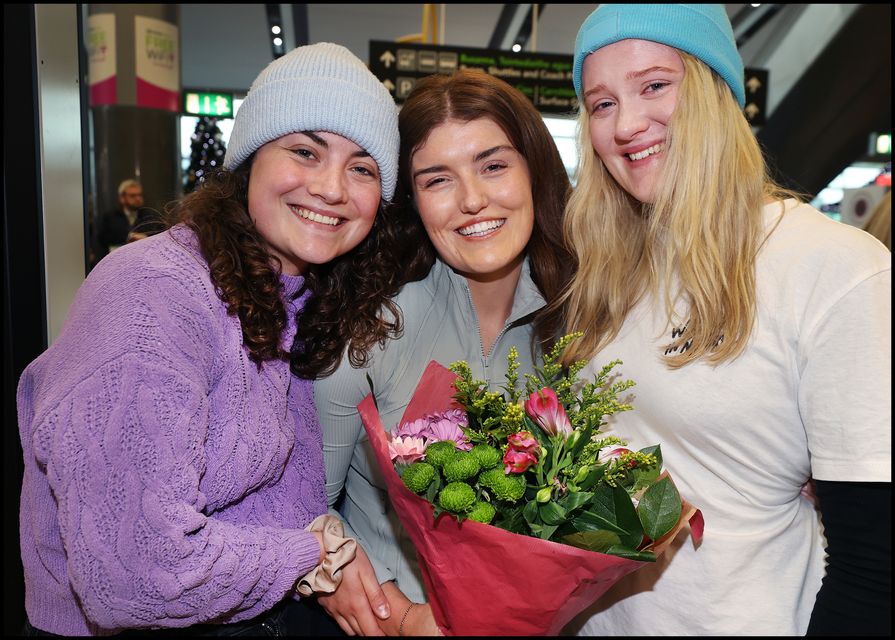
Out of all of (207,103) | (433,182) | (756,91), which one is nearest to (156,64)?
(207,103)

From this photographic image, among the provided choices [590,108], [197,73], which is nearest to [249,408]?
[590,108]

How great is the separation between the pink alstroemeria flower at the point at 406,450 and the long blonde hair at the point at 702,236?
1.76 ft

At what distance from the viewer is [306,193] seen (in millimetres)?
1744

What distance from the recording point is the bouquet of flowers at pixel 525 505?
1.25 metres

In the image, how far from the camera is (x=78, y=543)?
48.7 inches

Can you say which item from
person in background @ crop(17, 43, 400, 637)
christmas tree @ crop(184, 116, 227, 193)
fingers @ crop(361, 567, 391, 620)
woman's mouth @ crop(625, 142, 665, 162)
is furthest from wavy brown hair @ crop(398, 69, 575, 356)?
christmas tree @ crop(184, 116, 227, 193)

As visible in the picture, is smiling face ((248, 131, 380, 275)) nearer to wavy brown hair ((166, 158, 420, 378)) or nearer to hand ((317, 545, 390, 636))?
wavy brown hair ((166, 158, 420, 378))

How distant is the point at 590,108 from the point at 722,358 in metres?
0.68

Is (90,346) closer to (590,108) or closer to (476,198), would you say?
(476,198)

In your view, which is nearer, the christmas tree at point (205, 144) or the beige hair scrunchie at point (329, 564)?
the beige hair scrunchie at point (329, 564)

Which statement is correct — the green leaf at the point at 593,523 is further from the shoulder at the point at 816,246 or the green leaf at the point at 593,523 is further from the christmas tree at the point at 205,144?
the christmas tree at the point at 205,144

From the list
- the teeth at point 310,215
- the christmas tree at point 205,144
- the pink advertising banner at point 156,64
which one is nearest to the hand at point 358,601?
the teeth at point 310,215

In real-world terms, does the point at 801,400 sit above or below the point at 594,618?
above

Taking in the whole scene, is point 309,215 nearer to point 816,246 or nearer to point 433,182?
point 433,182
